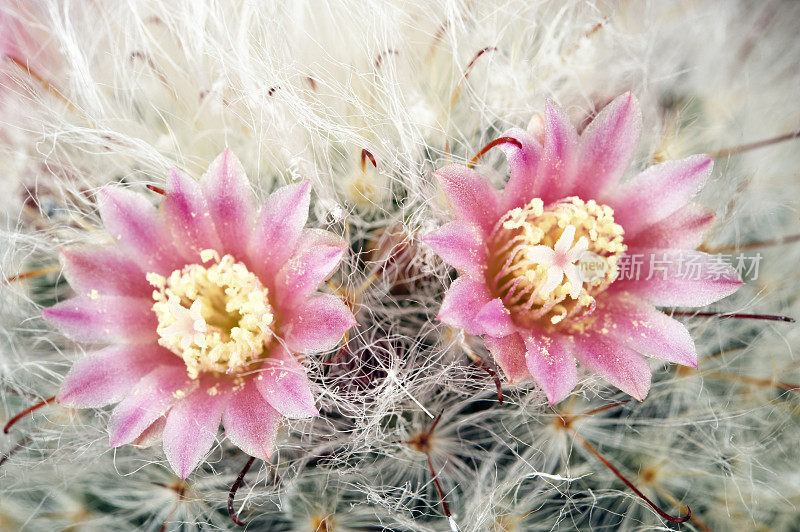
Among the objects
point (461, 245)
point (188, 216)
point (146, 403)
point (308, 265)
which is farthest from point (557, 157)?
point (146, 403)

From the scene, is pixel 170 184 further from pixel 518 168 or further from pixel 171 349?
pixel 518 168

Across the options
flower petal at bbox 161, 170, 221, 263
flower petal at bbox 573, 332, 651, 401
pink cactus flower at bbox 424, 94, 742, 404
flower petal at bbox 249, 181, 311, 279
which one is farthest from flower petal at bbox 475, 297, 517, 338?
flower petal at bbox 161, 170, 221, 263

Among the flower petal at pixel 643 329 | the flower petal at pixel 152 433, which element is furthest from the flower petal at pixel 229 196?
the flower petal at pixel 643 329

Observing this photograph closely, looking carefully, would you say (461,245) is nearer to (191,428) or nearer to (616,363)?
(616,363)

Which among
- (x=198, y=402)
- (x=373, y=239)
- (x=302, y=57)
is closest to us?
(x=198, y=402)

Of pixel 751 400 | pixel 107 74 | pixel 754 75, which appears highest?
pixel 754 75

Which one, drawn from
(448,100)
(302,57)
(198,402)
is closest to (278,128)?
(302,57)

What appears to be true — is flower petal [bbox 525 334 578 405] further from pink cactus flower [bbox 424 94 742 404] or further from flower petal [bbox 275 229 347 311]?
flower petal [bbox 275 229 347 311]

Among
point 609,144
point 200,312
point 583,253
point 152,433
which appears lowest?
point 152,433
